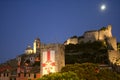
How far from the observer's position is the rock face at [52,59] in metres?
37.6

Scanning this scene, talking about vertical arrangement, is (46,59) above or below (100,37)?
below

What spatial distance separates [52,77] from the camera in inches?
1135

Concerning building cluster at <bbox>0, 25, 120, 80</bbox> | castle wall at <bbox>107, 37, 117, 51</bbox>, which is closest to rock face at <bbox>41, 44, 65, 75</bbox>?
building cluster at <bbox>0, 25, 120, 80</bbox>

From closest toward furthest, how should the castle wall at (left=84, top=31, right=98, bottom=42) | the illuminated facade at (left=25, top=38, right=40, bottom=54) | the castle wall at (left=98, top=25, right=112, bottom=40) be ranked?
1. the castle wall at (left=98, top=25, right=112, bottom=40)
2. the castle wall at (left=84, top=31, right=98, bottom=42)
3. the illuminated facade at (left=25, top=38, right=40, bottom=54)

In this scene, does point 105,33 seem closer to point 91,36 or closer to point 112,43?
point 91,36

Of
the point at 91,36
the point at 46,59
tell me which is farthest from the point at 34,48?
the point at 46,59

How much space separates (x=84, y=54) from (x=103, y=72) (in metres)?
42.5

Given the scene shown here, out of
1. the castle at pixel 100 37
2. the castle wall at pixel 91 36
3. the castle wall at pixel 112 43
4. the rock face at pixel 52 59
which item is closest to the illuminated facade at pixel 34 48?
the castle at pixel 100 37

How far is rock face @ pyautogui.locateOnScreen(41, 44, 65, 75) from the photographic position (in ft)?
123

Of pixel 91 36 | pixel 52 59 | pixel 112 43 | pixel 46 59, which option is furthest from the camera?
pixel 91 36

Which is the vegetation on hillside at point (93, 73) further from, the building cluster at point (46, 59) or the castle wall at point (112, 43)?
the castle wall at point (112, 43)

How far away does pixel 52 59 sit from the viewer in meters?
38.2

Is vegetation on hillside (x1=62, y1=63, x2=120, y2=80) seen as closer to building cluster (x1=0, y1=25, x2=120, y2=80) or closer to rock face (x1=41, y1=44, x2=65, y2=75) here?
rock face (x1=41, y1=44, x2=65, y2=75)

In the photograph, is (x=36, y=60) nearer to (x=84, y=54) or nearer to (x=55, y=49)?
(x=84, y=54)
